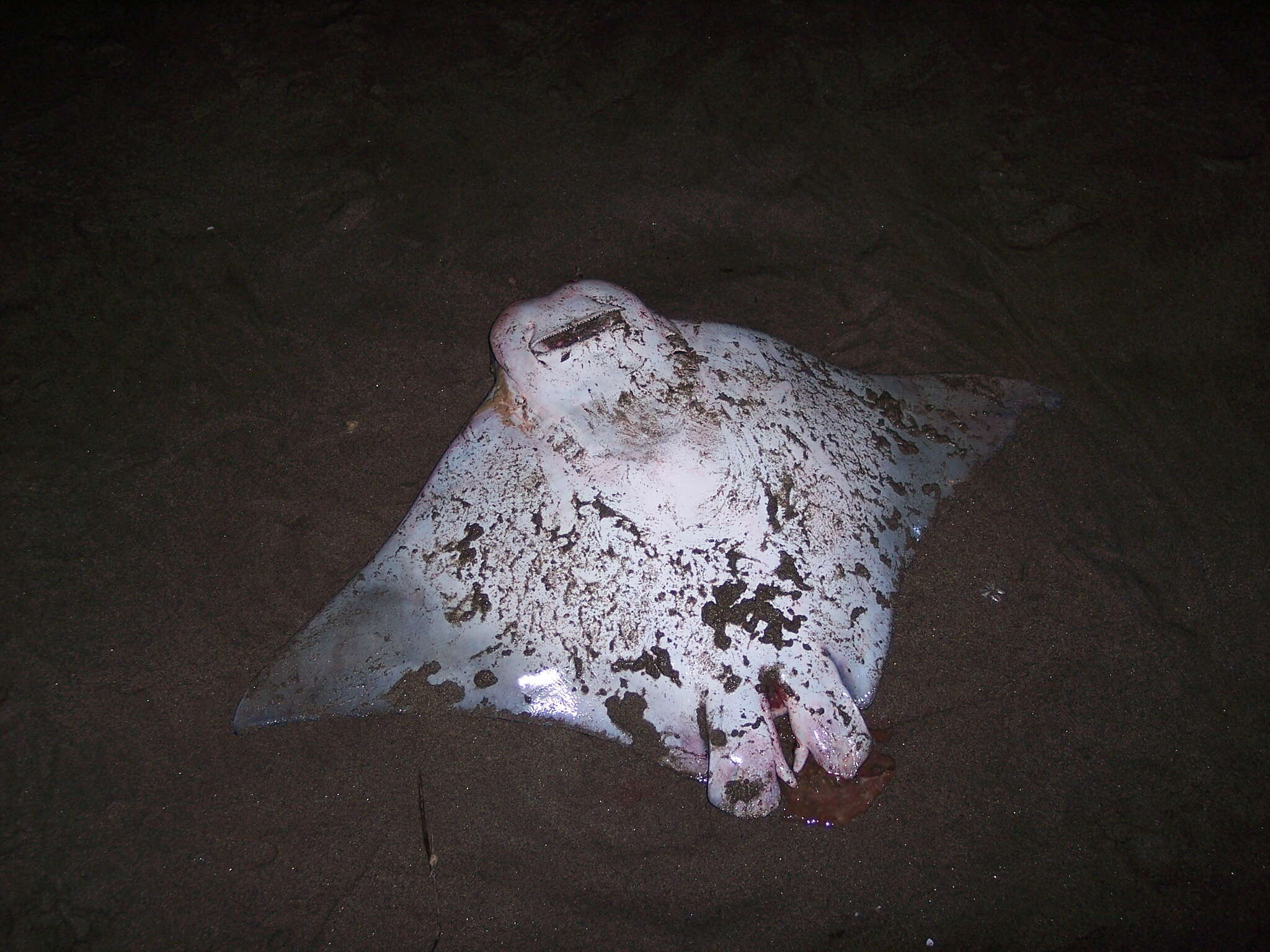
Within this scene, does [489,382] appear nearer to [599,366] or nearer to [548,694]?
[599,366]

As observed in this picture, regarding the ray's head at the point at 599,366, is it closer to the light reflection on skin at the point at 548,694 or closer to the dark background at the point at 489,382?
the light reflection on skin at the point at 548,694

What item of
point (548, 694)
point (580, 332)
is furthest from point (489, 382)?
point (548, 694)

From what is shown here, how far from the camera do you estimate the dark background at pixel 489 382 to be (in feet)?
7.59

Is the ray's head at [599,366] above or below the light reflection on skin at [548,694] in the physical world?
above

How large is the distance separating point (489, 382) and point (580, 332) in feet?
3.74

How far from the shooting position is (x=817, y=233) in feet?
12.4

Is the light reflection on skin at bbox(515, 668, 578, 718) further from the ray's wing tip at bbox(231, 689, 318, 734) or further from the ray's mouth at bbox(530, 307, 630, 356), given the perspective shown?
the ray's mouth at bbox(530, 307, 630, 356)

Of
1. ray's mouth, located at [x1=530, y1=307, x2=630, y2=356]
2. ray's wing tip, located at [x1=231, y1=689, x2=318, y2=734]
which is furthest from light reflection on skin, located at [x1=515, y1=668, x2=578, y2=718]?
ray's mouth, located at [x1=530, y1=307, x2=630, y2=356]

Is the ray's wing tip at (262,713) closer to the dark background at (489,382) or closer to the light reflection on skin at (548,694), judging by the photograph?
the dark background at (489,382)

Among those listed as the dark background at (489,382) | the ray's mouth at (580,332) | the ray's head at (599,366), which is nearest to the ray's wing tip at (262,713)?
the dark background at (489,382)

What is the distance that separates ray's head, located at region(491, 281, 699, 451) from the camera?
2.30m

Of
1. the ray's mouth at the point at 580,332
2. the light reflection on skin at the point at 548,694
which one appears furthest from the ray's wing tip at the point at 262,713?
the ray's mouth at the point at 580,332

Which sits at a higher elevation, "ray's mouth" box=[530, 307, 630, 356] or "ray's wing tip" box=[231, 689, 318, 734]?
"ray's mouth" box=[530, 307, 630, 356]

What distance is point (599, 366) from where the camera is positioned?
7.64ft
